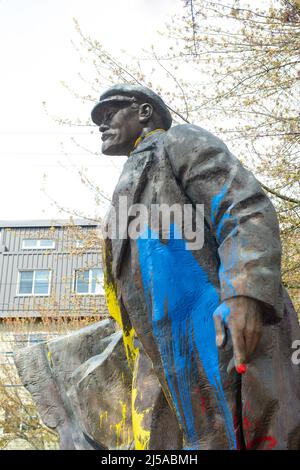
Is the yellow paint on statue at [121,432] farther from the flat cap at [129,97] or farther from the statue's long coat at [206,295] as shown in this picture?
the flat cap at [129,97]

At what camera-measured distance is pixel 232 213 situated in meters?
2.81

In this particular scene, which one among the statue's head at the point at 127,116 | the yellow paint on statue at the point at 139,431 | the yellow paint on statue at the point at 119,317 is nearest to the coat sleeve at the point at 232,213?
the statue's head at the point at 127,116

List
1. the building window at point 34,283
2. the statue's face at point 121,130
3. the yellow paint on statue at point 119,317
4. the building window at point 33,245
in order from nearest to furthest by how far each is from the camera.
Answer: the yellow paint on statue at point 119,317, the statue's face at point 121,130, the building window at point 34,283, the building window at point 33,245

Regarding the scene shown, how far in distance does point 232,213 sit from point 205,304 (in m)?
0.40

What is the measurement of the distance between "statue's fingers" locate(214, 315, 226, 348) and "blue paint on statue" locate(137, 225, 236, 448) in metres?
0.16

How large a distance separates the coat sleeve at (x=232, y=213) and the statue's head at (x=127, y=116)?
432 mm

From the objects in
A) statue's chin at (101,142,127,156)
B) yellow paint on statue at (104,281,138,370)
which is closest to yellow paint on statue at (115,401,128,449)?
yellow paint on statue at (104,281,138,370)

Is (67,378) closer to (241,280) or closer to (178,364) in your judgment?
(178,364)

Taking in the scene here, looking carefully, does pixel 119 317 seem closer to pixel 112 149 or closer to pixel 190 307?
pixel 190 307

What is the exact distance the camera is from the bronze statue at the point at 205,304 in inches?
104

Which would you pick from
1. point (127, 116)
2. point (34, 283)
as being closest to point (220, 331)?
point (127, 116)

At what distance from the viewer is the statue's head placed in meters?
3.55

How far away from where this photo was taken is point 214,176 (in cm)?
→ 293

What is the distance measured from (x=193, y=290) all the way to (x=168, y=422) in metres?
0.74
